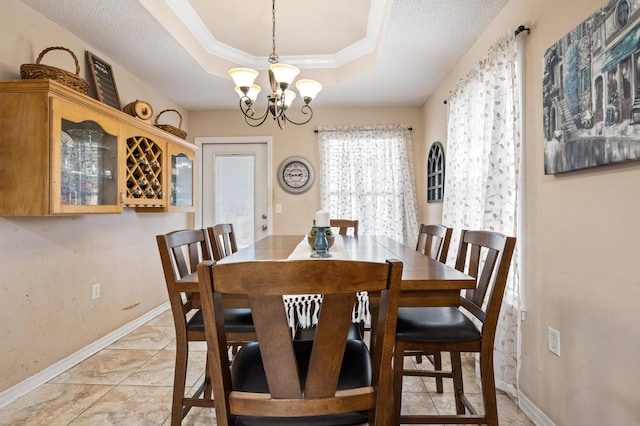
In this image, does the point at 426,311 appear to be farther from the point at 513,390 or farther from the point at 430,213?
the point at 430,213

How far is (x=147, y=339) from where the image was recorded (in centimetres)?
285

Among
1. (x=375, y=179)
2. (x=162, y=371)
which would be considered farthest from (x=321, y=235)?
(x=375, y=179)

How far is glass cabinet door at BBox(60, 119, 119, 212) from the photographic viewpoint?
2.05m

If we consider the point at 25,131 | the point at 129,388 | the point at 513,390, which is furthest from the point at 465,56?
the point at 129,388

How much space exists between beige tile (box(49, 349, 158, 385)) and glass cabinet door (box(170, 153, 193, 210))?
4.45ft

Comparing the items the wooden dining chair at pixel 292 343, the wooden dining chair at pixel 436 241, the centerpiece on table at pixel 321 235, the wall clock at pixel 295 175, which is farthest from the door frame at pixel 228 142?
the wooden dining chair at pixel 292 343

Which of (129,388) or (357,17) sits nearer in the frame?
(129,388)

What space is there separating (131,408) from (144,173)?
177 centimetres

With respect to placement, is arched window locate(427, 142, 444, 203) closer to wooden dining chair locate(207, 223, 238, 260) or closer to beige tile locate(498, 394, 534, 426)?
beige tile locate(498, 394, 534, 426)

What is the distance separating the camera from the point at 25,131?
1897 mm

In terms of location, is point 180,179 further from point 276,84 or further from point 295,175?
point 276,84

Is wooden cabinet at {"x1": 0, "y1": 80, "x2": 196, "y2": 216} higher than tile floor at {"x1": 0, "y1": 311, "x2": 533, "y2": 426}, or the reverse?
wooden cabinet at {"x1": 0, "y1": 80, "x2": 196, "y2": 216}

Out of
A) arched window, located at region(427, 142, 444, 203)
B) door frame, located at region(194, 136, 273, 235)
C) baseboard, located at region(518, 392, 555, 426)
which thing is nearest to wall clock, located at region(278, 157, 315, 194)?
door frame, located at region(194, 136, 273, 235)

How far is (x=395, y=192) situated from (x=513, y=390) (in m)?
2.47
